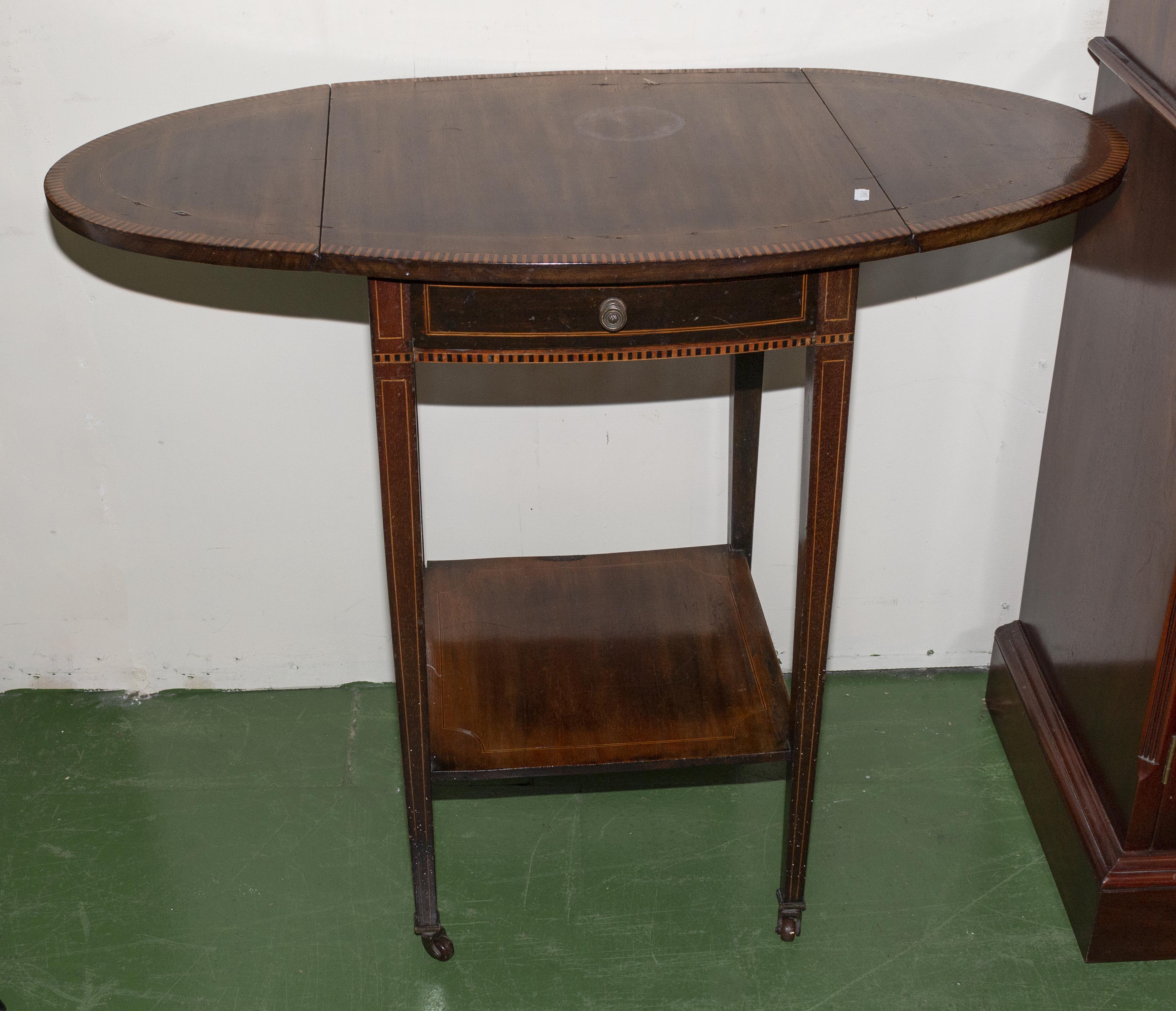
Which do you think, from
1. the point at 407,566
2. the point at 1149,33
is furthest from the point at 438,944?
the point at 1149,33

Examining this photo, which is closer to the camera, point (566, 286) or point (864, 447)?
point (566, 286)

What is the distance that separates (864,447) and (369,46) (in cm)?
105

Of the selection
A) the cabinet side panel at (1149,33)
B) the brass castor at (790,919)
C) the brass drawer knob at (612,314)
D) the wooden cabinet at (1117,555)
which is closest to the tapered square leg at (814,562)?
the brass castor at (790,919)

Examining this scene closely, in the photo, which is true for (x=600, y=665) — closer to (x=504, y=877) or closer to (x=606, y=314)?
(x=504, y=877)

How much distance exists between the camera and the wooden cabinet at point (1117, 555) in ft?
5.42

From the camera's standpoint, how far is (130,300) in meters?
2.02

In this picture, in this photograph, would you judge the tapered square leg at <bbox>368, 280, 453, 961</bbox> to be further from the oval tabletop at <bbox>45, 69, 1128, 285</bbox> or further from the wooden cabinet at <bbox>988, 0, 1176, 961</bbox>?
the wooden cabinet at <bbox>988, 0, 1176, 961</bbox>

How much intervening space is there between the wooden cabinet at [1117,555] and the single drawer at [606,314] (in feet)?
1.89

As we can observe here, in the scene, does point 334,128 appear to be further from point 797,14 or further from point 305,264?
point 797,14

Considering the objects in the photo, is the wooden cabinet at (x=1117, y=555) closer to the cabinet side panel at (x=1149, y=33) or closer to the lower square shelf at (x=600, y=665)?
the cabinet side panel at (x=1149, y=33)

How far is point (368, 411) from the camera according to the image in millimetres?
2127

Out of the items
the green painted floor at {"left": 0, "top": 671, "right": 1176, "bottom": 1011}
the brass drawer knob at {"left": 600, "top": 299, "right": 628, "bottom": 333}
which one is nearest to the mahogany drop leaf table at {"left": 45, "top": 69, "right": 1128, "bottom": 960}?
the brass drawer knob at {"left": 600, "top": 299, "right": 628, "bottom": 333}

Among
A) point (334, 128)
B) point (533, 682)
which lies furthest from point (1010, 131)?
point (533, 682)

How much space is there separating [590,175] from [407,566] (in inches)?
20.7
